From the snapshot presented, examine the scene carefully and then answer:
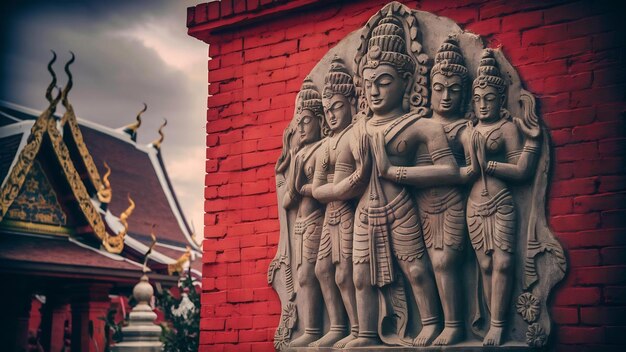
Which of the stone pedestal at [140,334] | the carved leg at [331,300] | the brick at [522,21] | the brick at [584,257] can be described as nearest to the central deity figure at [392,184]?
the carved leg at [331,300]

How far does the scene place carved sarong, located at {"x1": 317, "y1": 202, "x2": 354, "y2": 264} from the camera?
474 centimetres

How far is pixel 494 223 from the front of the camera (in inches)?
168

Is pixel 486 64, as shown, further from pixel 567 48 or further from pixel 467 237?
pixel 467 237

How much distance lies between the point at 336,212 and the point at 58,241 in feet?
30.7

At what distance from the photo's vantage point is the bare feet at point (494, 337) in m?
4.14

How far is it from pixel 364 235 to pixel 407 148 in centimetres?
56

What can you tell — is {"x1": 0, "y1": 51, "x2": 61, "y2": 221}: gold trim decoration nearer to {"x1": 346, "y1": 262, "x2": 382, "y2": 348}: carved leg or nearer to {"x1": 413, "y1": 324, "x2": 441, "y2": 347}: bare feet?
{"x1": 346, "y1": 262, "x2": 382, "y2": 348}: carved leg

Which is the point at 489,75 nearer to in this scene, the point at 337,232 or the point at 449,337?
the point at 337,232

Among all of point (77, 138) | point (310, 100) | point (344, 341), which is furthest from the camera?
point (77, 138)

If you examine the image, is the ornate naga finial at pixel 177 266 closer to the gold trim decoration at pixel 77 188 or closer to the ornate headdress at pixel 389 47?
the gold trim decoration at pixel 77 188

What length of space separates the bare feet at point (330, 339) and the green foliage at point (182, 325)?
4.04 meters

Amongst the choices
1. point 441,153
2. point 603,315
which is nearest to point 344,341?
point 441,153

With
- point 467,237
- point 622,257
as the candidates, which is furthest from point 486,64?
point 622,257

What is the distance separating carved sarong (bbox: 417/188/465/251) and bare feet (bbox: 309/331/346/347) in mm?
793
